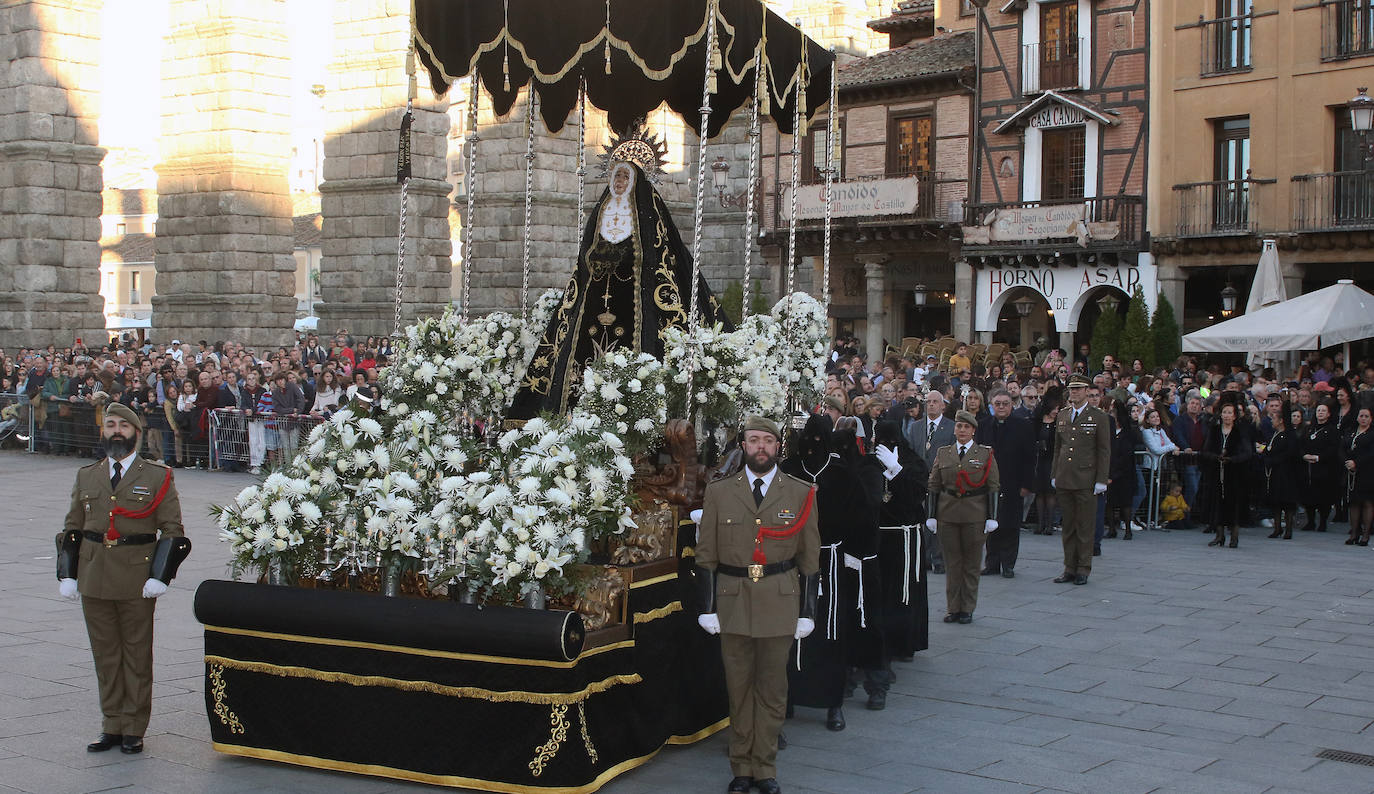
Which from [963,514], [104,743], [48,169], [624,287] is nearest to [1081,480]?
[963,514]

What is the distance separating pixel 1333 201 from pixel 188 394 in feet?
69.7

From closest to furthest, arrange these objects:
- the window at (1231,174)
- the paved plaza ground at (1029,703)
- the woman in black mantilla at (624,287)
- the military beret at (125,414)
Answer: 1. the paved plaza ground at (1029,703)
2. the military beret at (125,414)
3. the woman in black mantilla at (624,287)
4. the window at (1231,174)

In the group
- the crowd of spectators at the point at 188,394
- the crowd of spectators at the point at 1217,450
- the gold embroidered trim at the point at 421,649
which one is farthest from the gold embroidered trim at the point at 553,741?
the crowd of spectators at the point at 188,394

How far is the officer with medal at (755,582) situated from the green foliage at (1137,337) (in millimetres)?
21036

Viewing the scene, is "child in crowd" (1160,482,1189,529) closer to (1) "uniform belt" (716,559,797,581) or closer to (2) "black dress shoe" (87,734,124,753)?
(1) "uniform belt" (716,559,797,581)

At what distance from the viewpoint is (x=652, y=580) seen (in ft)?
24.6

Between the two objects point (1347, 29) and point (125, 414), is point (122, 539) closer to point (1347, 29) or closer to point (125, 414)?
point (125, 414)

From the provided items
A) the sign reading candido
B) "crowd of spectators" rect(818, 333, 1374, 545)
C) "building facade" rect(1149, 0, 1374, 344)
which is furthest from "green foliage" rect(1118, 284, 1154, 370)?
"crowd of spectators" rect(818, 333, 1374, 545)

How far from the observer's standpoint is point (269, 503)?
7.46 m

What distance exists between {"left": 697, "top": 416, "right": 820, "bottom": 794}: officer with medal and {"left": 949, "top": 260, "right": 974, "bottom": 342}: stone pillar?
25.3 m

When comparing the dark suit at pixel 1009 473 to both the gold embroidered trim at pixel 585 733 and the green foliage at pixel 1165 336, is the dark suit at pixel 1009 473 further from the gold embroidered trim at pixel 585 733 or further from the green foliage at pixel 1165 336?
the green foliage at pixel 1165 336

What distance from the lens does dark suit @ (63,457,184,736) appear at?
7.25 m

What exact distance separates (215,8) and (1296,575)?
67.6 ft

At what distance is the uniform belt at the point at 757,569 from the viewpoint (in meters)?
6.96
